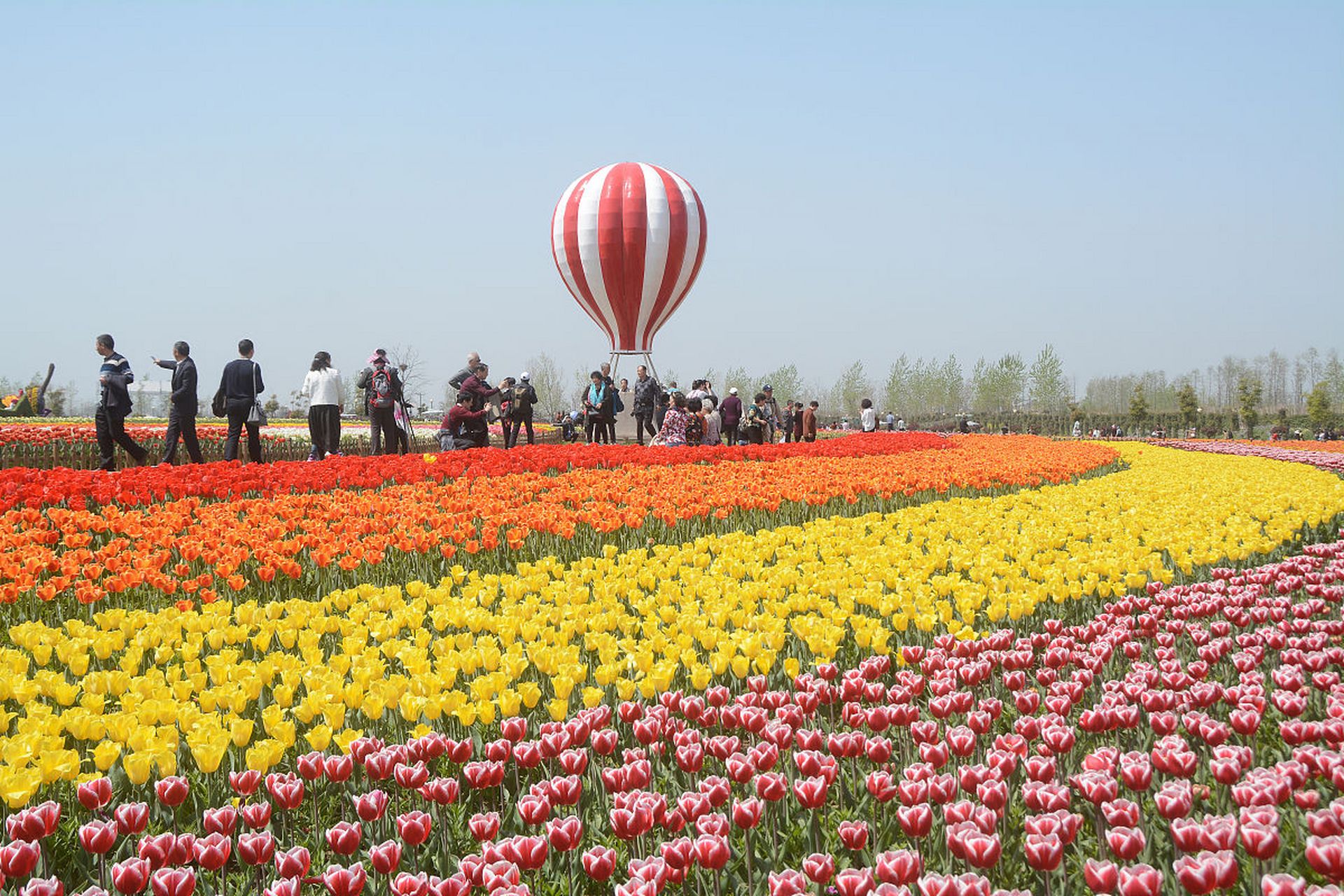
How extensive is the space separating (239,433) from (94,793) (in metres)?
11.9

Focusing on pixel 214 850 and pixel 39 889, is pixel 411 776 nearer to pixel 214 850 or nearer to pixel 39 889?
pixel 214 850

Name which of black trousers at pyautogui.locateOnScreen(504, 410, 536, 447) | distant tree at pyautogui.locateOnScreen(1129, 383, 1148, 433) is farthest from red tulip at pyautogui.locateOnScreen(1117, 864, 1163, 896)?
distant tree at pyautogui.locateOnScreen(1129, 383, 1148, 433)

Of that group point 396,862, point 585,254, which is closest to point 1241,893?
point 396,862

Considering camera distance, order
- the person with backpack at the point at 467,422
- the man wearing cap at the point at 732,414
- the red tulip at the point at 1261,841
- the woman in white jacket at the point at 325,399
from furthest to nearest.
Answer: the man wearing cap at the point at 732,414
the person with backpack at the point at 467,422
the woman in white jacket at the point at 325,399
the red tulip at the point at 1261,841

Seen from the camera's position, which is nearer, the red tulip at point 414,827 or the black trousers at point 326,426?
the red tulip at point 414,827

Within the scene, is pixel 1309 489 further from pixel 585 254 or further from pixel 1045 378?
pixel 1045 378

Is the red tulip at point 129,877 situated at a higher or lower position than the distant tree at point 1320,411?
lower

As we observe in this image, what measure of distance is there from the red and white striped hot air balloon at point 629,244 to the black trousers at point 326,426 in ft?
53.6

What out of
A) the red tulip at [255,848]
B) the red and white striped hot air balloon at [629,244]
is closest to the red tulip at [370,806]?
the red tulip at [255,848]

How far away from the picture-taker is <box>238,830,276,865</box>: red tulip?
6.53ft

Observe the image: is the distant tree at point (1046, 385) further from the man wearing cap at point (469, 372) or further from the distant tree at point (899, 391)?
the man wearing cap at point (469, 372)

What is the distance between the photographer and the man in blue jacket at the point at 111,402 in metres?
11.9

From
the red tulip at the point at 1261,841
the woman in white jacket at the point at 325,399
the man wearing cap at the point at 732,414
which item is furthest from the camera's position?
the man wearing cap at the point at 732,414

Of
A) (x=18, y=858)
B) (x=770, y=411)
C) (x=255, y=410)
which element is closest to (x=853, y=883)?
(x=18, y=858)
